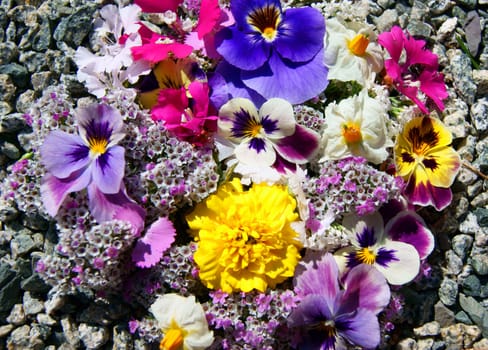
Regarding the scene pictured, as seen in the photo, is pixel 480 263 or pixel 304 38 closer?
pixel 304 38

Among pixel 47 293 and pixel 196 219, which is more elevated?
pixel 196 219

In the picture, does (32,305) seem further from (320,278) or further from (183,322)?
(320,278)

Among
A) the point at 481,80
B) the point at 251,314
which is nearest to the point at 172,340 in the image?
the point at 251,314

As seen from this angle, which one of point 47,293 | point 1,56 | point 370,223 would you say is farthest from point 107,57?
point 370,223

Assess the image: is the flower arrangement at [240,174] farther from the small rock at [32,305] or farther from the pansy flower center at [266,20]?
the small rock at [32,305]

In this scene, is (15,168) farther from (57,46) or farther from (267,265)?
(267,265)

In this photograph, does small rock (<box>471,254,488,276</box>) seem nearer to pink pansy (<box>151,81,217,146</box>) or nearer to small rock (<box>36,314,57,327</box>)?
pink pansy (<box>151,81,217,146</box>)

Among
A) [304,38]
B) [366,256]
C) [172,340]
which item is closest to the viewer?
[172,340]
